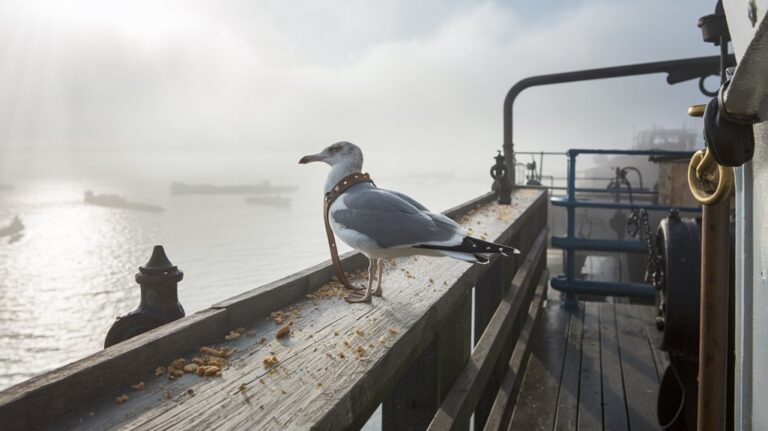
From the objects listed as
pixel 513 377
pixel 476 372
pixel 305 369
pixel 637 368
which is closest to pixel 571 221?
pixel 637 368

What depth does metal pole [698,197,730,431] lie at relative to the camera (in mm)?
1580

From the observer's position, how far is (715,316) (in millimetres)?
1579

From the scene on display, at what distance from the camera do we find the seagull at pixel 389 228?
2.09 metres

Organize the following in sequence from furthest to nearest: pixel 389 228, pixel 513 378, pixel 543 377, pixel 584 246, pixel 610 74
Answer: pixel 610 74 → pixel 584 246 → pixel 543 377 → pixel 513 378 → pixel 389 228

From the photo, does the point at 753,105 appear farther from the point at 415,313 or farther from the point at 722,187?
the point at 415,313

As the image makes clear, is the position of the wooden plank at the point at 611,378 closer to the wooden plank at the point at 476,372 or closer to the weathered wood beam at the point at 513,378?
the weathered wood beam at the point at 513,378

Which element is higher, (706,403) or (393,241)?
(393,241)

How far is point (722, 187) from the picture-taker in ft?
4.79

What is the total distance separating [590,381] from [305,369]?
3.38 meters

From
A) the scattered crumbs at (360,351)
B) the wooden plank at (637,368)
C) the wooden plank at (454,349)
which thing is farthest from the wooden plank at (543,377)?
the scattered crumbs at (360,351)

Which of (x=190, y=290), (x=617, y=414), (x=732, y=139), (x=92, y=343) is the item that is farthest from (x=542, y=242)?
(x=92, y=343)

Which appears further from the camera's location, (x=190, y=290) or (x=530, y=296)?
(x=190, y=290)

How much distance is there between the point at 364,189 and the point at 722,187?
4.60 ft

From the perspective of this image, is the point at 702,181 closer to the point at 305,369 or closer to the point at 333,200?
the point at 305,369
